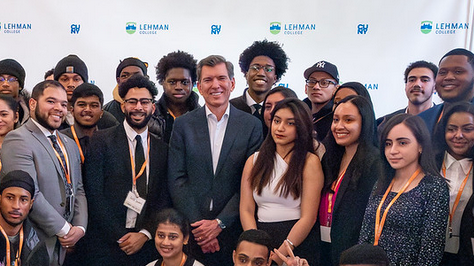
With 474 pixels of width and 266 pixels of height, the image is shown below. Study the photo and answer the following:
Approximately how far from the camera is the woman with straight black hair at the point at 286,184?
3.18 m

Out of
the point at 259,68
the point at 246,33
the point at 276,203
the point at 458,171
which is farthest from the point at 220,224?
the point at 246,33

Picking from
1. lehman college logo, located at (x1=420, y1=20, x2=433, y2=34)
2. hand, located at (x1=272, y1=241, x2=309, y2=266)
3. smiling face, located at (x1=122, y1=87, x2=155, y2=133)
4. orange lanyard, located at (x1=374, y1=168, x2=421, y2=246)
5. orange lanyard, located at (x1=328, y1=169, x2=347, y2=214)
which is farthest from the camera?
lehman college logo, located at (x1=420, y1=20, x2=433, y2=34)

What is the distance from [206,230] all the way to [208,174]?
35cm

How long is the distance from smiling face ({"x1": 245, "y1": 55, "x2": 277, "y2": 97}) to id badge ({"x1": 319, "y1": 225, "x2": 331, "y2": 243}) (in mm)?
1435

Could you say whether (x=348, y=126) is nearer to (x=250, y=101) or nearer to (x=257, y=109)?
(x=257, y=109)

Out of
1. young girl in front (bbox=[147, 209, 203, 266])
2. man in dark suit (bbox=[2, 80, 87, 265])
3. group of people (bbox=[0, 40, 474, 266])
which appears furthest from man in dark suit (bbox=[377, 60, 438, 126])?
man in dark suit (bbox=[2, 80, 87, 265])

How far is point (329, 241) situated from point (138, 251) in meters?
1.25

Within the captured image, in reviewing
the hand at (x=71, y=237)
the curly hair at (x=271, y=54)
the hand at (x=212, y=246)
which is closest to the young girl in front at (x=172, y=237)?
the hand at (x=212, y=246)

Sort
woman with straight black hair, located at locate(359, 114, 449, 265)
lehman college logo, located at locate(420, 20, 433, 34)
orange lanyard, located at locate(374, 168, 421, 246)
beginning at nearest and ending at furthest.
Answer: woman with straight black hair, located at locate(359, 114, 449, 265)
orange lanyard, located at locate(374, 168, 421, 246)
lehman college logo, located at locate(420, 20, 433, 34)

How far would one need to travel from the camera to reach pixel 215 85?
3.49 meters

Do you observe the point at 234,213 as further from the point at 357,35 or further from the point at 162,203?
the point at 357,35

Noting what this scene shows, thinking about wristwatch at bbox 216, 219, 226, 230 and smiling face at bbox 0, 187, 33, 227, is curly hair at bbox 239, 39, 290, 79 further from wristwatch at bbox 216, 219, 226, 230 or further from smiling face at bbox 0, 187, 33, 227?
smiling face at bbox 0, 187, 33, 227

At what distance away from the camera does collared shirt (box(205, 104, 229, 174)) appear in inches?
136

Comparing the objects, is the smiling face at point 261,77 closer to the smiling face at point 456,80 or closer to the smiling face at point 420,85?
the smiling face at point 420,85
